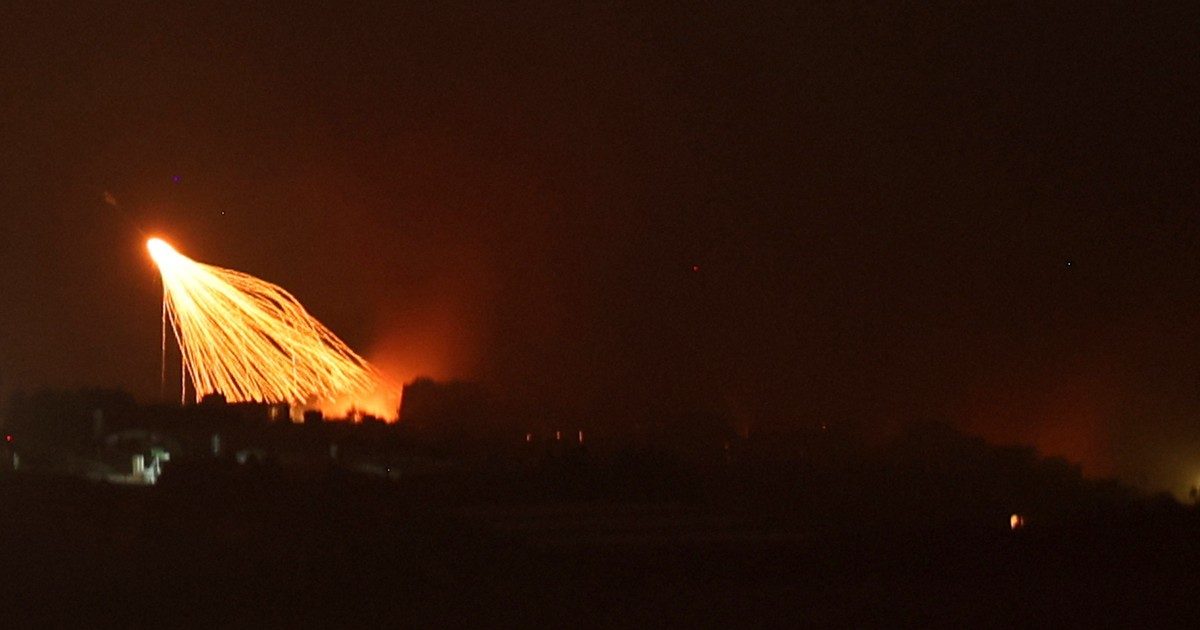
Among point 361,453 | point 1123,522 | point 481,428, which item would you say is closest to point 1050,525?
point 1123,522

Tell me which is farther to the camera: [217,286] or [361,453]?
[217,286]

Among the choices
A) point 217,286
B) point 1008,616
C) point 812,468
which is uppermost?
point 217,286

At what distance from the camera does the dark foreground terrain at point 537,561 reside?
34.4ft

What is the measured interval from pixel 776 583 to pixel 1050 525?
4.77m

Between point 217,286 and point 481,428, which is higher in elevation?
point 217,286

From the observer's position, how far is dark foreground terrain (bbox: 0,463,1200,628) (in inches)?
413

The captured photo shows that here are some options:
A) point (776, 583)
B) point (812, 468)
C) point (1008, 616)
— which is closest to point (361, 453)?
point (812, 468)

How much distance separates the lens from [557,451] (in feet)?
66.2

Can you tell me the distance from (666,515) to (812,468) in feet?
17.4

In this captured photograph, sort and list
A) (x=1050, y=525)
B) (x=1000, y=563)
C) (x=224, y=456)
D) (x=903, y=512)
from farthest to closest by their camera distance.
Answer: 1. (x=224, y=456)
2. (x=903, y=512)
3. (x=1050, y=525)
4. (x=1000, y=563)

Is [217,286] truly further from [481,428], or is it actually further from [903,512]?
[903,512]

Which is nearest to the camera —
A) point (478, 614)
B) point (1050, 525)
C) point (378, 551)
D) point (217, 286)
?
point (478, 614)

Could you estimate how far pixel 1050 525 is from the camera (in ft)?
50.1

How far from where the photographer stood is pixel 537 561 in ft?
40.3
